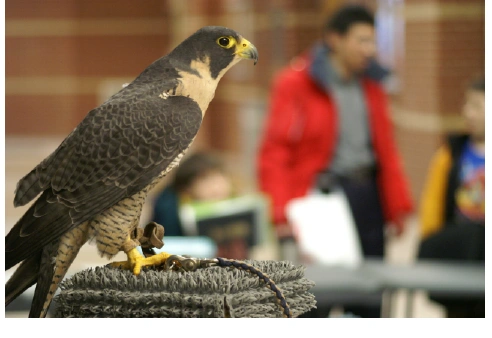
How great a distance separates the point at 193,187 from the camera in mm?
3215

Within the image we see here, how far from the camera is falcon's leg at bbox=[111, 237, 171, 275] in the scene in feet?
3.14

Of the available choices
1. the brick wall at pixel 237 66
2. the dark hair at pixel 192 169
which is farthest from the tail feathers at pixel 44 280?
the dark hair at pixel 192 169

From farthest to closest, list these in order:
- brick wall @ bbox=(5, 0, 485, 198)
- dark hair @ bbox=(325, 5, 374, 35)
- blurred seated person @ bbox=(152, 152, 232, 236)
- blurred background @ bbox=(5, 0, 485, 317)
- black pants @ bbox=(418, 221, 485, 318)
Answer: brick wall @ bbox=(5, 0, 485, 198) → blurred background @ bbox=(5, 0, 485, 317) → dark hair @ bbox=(325, 5, 374, 35) → blurred seated person @ bbox=(152, 152, 232, 236) → black pants @ bbox=(418, 221, 485, 318)

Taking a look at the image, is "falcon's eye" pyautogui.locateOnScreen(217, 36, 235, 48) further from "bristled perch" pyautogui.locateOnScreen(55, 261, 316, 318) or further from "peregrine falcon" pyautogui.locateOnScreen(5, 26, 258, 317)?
"bristled perch" pyautogui.locateOnScreen(55, 261, 316, 318)

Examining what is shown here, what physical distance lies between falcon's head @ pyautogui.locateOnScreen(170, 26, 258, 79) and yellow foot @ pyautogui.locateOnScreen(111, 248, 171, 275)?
0.24 metres

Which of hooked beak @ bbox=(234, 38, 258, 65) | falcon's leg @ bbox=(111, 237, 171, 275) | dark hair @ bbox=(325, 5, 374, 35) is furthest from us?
dark hair @ bbox=(325, 5, 374, 35)

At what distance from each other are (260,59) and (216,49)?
16.7 ft

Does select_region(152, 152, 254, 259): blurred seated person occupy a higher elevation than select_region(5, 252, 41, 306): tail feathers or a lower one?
higher

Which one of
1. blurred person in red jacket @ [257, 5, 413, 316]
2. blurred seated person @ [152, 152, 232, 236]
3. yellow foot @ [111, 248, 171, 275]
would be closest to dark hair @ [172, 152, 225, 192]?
blurred seated person @ [152, 152, 232, 236]

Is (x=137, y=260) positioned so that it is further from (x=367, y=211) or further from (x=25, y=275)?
(x=367, y=211)

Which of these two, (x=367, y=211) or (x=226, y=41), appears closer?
(x=226, y=41)

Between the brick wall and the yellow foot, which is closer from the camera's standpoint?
the yellow foot

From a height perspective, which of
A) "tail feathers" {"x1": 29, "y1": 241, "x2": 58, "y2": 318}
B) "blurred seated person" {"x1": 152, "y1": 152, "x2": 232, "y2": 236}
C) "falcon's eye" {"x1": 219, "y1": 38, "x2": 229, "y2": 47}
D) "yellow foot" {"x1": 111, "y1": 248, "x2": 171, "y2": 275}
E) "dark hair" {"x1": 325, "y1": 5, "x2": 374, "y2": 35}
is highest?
"dark hair" {"x1": 325, "y1": 5, "x2": 374, "y2": 35}

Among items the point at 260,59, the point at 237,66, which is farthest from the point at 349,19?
the point at 237,66
